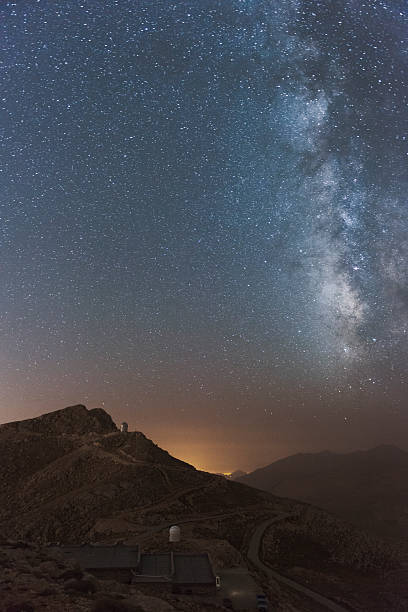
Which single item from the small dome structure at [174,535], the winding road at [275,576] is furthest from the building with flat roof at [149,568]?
the small dome structure at [174,535]

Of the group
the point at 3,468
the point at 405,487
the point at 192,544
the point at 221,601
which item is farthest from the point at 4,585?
the point at 405,487

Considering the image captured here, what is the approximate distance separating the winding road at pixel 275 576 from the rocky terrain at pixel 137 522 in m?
1.07

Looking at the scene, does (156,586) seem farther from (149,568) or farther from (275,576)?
(275,576)

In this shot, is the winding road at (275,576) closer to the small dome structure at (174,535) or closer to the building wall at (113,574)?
the small dome structure at (174,535)

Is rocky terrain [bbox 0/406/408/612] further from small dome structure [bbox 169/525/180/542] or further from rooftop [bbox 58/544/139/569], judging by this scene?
Result: rooftop [bbox 58/544/139/569]

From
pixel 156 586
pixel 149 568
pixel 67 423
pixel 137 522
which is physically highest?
pixel 67 423

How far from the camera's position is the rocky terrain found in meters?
23.3

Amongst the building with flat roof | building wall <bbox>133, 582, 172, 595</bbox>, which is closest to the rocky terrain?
the building with flat roof

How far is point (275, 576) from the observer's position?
4425 centimetres

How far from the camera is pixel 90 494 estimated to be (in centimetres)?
6850

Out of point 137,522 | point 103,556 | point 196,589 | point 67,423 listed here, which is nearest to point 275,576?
point 196,589

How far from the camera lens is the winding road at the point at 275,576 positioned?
38241 millimetres

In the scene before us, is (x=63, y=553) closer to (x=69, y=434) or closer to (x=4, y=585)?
(x=4, y=585)

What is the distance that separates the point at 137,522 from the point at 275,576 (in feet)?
75.9
